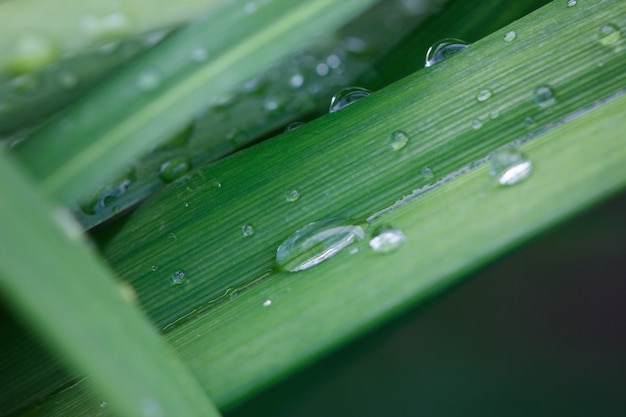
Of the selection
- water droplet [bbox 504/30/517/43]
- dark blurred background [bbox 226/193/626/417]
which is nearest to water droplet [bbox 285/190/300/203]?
water droplet [bbox 504/30/517/43]

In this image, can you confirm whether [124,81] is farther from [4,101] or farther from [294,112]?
[294,112]

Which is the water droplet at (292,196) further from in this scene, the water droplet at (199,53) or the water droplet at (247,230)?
the water droplet at (199,53)

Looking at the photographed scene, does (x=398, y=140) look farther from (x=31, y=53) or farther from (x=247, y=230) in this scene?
(x=31, y=53)

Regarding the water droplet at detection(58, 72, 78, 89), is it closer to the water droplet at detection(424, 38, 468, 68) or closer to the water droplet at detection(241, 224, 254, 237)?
the water droplet at detection(241, 224, 254, 237)

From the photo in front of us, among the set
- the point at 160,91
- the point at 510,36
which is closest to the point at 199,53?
the point at 160,91

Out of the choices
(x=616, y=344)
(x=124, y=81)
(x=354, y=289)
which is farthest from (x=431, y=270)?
(x=616, y=344)

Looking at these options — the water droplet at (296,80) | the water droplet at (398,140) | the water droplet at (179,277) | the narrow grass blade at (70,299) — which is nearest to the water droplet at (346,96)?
the water droplet at (296,80)
